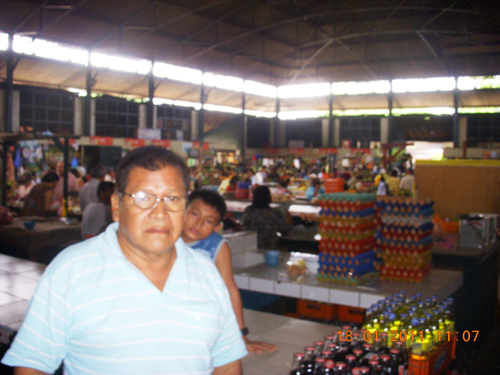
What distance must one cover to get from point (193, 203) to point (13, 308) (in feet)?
4.11

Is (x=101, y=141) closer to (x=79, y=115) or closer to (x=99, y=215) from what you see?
(x=79, y=115)

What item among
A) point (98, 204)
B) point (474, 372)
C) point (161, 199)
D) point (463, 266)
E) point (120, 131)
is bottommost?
point (474, 372)

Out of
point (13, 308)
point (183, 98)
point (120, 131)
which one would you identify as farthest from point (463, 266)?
point (183, 98)

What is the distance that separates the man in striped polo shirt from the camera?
1.16 metres

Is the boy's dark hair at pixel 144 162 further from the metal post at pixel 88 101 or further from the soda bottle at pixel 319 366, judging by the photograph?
the metal post at pixel 88 101

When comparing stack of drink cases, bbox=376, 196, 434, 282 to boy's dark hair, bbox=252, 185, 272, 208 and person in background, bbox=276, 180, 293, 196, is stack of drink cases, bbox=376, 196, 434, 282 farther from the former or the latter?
person in background, bbox=276, 180, 293, 196

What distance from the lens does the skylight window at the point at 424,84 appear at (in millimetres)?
22031

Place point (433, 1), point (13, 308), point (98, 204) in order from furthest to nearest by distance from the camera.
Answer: point (433, 1)
point (98, 204)
point (13, 308)

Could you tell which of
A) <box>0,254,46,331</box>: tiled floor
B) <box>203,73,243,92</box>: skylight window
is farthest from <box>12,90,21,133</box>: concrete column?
<box>0,254,46,331</box>: tiled floor

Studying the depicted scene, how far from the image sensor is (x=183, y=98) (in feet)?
75.3

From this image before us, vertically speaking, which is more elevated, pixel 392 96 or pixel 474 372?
pixel 392 96

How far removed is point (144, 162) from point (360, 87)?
986 inches

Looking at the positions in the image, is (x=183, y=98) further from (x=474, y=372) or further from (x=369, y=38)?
(x=474, y=372)

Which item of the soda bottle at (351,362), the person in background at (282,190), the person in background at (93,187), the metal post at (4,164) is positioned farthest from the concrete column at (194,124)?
the soda bottle at (351,362)
